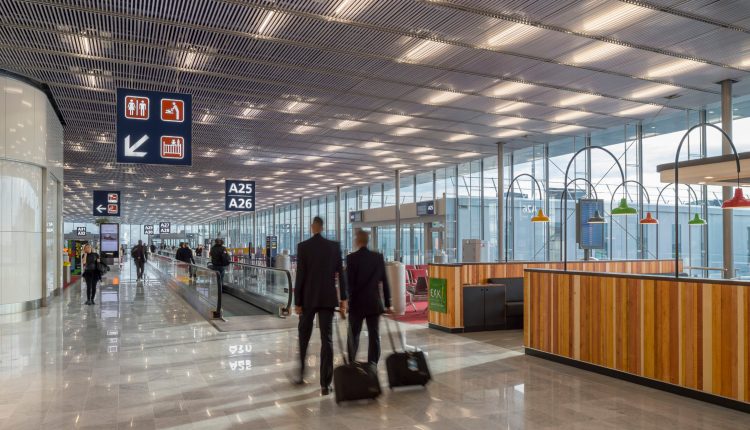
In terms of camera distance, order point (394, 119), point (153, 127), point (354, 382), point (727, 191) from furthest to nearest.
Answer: point (394, 119) < point (727, 191) < point (153, 127) < point (354, 382)

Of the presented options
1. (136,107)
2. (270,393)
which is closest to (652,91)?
(136,107)

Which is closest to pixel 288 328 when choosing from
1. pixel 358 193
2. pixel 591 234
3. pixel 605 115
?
pixel 591 234

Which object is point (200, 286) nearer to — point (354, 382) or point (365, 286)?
point (365, 286)

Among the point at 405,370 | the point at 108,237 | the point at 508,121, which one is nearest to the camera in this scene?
the point at 405,370

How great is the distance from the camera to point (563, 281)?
25.3 feet

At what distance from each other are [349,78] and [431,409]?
8.34 meters

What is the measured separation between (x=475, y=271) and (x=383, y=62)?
440cm

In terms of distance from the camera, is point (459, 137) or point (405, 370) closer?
point (405, 370)

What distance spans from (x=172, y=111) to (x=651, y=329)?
8.20 meters

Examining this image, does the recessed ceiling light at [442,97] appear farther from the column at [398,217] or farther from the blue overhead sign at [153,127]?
the column at [398,217]

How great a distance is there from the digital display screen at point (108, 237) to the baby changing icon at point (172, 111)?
24.6 meters

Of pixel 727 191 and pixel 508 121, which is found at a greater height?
pixel 508 121

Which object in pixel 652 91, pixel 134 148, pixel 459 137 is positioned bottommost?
pixel 134 148

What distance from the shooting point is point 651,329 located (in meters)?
6.38
